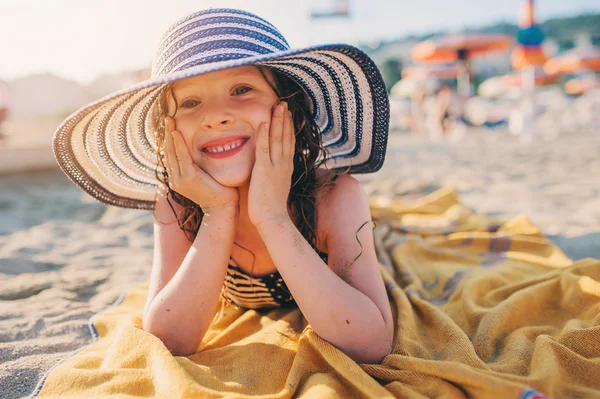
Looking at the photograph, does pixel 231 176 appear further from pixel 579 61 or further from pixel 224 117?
pixel 579 61

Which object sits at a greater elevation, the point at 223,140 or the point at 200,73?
the point at 200,73

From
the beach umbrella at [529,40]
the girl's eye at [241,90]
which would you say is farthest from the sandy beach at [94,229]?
the beach umbrella at [529,40]

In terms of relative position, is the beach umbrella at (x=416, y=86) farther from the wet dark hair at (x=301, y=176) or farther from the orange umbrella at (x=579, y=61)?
the wet dark hair at (x=301, y=176)

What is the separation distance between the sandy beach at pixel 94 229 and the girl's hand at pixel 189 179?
78 cm

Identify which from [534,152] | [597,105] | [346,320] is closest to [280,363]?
[346,320]

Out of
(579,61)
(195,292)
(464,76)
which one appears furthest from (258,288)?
(579,61)

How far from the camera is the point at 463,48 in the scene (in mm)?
14242

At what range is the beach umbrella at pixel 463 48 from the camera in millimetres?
13812

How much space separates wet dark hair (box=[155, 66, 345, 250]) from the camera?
169 centimetres

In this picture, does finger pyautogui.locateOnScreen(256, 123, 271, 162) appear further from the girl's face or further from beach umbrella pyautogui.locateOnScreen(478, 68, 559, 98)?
beach umbrella pyautogui.locateOnScreen(478, 68, 559, 98)

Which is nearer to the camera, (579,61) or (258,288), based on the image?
(258,288)

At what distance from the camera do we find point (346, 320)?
52.4 inches

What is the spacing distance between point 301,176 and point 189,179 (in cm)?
42

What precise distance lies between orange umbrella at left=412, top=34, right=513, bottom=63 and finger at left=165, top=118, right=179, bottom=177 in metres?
13.8
